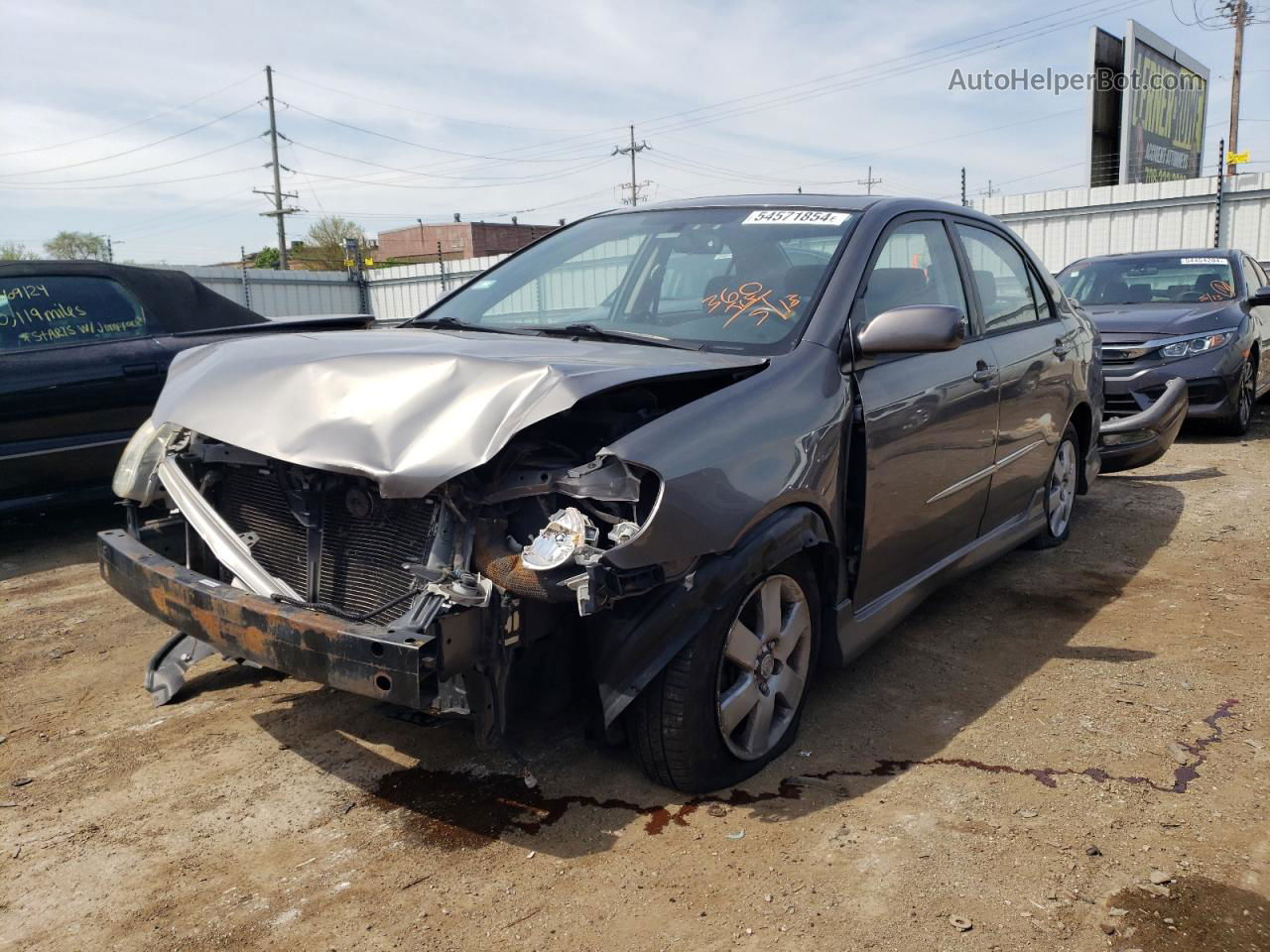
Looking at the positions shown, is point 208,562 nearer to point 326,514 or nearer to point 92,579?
point 326,514

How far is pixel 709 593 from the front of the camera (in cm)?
266

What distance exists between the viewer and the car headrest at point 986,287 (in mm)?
4270

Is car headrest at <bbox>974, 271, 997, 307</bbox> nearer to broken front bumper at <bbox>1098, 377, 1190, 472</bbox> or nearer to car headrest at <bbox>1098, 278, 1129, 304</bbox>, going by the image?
broken front bumper at <bbox>1098, 377, 1190, 472</bbox>

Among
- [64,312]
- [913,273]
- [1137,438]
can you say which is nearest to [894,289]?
[913,273]

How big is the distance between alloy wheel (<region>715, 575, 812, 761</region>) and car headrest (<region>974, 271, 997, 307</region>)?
1.87 metres

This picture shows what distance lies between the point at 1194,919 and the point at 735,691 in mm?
1218

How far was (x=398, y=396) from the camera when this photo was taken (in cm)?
261

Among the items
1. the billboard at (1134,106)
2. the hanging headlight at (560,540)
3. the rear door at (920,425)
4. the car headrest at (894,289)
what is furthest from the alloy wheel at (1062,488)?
the billboard at (1134,106)

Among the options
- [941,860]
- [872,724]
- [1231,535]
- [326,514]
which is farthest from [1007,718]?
[1231,535]

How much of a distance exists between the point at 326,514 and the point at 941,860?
74.7 inches

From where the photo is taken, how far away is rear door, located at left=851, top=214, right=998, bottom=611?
133 inches

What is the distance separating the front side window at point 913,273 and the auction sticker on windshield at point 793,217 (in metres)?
0.21

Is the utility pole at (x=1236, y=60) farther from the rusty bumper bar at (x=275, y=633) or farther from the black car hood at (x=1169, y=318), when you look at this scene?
the rusty bumper bar at (x=275, y=633)

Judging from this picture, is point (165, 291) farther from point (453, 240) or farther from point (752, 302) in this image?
point (453, 240)
